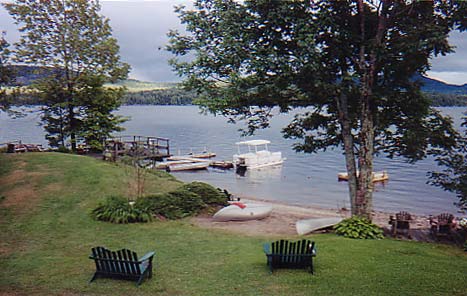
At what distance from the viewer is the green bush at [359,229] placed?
500 inches

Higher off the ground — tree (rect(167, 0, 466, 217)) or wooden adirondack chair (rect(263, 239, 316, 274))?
tree (rect(167, 0, 466, 217))

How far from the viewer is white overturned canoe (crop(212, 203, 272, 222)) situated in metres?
16.6

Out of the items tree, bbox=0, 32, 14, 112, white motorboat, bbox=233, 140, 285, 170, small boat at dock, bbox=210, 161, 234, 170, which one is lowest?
small boat at dock, bbox=210, 161, 234, 170

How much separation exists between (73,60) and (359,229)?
26494mm

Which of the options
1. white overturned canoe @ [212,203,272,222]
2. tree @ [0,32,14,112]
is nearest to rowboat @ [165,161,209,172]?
→ tree @ [0,32,14,112]

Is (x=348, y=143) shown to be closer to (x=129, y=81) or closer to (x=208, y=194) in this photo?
(x=208, y=194)

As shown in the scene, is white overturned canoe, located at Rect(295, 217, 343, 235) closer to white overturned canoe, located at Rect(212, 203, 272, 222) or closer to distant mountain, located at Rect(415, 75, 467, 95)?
white overturned canoe, located at Rect(212, 203, 272, 222)

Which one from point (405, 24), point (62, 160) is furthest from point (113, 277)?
point (62, 160)

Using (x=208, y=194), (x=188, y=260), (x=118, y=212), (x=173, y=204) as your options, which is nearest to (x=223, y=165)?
(x=208, y=194)

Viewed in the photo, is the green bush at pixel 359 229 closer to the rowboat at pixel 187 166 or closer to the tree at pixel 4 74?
the tree at pixel 4 74

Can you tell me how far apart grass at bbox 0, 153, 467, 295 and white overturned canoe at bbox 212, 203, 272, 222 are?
4.88ft

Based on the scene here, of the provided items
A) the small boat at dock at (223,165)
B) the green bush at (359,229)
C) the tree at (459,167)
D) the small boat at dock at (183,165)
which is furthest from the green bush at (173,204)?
the small boat at dock at (223,165)

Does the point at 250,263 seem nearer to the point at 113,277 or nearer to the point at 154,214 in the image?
the point at 113,277

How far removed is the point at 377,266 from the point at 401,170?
43.6 meters
